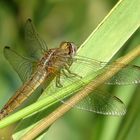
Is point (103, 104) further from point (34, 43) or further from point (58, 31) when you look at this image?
point (58, 31)

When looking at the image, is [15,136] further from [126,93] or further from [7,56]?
[7,56]

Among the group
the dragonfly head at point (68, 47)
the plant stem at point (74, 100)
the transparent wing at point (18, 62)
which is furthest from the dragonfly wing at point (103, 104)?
the transparent wing at point (18, 62)

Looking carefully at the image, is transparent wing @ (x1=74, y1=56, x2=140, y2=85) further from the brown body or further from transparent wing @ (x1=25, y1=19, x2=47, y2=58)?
transparent wing @ (x1=25, y1=19, x2=47, y2=58)

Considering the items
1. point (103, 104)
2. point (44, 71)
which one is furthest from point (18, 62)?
point (103, 104)

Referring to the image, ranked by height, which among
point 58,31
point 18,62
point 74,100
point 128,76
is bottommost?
point 74,100

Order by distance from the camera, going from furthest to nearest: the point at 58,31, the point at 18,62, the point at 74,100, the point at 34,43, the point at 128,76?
the point at 58,31, the point at 34,43, the point at 18,62, the point at 128,76, the point at 74,100

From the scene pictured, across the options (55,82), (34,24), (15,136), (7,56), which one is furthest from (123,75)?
(34,24)

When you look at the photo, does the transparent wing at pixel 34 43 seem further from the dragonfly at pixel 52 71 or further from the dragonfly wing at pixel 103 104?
the dragonfly wing at pixel 103 104
